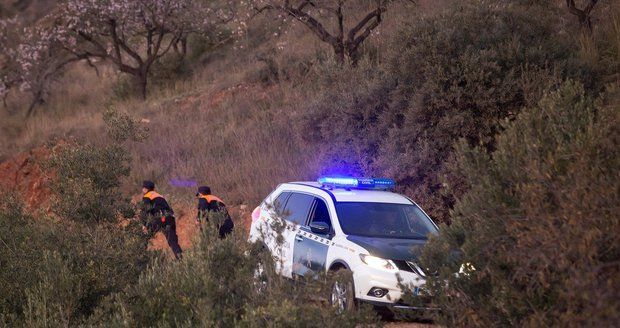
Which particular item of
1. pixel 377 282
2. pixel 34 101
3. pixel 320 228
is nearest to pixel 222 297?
pixel 377 282

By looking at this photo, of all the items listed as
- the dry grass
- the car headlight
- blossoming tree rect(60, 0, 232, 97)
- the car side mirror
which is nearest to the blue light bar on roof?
the car side mirror

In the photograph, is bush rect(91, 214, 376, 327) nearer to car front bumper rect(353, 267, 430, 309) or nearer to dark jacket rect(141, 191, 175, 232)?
car front bumper rect(353, 267, 430, 309)

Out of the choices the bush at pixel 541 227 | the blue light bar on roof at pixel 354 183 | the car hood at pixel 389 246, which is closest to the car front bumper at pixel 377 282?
the car hood at pixel 389 246

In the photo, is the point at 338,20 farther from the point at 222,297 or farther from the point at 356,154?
the point at 222,297

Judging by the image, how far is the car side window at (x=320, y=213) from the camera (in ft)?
36.3

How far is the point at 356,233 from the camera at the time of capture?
10.6 m

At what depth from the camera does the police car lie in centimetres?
973

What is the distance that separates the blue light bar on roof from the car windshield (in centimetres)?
51

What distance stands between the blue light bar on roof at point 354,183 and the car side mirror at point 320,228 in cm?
111

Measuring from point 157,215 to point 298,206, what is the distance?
6.09 ft

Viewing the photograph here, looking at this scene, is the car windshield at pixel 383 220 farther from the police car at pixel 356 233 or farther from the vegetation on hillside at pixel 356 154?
the vegetation on hillside at pixel 356 154

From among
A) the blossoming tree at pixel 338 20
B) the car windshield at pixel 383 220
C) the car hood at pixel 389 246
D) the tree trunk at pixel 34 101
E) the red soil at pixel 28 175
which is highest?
the blossoming tree at pixel 338 20

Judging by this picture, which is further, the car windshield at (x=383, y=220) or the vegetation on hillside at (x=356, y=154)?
the car windshield at (x=383, y=220)

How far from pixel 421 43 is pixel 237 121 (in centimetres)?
1067
